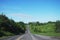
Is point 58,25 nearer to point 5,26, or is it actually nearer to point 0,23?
point 5,26

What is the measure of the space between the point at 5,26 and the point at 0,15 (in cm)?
1353

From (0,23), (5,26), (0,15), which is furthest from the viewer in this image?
(0,15)

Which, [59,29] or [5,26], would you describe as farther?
[59,29]

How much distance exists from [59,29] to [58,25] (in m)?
4.33

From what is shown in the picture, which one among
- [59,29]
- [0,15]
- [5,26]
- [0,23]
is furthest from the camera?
[59,29]

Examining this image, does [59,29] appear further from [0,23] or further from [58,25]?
[0,23]

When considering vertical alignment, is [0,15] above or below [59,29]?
above

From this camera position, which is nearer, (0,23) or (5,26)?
(0,23)

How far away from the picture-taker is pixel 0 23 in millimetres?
89375

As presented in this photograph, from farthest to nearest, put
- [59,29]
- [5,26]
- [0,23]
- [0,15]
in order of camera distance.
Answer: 1. [59,29]
2. [0,15]
3. [5,26]
4. [0,23]

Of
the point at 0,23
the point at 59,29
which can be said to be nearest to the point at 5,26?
the point at 0,23

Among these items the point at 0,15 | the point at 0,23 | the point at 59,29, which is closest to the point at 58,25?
the point at 59,29

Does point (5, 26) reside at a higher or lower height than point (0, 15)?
lower

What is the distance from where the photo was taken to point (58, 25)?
143m
